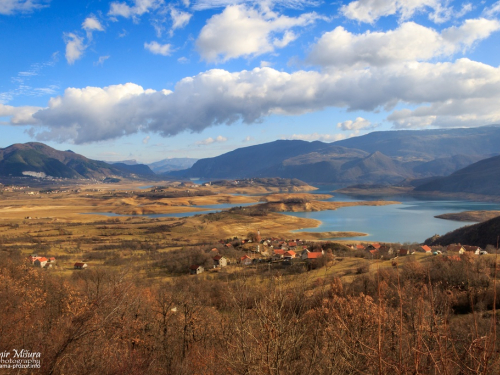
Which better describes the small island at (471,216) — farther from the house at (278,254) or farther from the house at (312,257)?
the house at (312,257)

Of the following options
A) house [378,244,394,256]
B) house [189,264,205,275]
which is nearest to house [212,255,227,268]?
house [189,264,205,275]

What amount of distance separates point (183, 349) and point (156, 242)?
115 feet

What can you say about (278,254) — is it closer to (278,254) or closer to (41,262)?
(278,254)

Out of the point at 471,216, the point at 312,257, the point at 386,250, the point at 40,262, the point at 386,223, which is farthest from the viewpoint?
the point at 471,216

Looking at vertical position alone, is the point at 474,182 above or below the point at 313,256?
above

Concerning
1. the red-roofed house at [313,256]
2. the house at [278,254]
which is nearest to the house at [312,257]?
the red-roofed house at [313,256]

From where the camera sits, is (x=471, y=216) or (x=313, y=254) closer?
(x=313, y=254)

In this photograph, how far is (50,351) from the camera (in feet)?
18.4

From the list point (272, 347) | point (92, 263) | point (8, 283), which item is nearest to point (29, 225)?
point (92, 263)

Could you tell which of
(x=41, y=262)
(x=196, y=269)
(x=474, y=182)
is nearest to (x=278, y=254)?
(x=196, y=269)

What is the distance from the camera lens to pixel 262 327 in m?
3.83

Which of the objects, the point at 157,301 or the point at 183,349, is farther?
the point at 157,301

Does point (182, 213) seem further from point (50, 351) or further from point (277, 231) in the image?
point (50, 351)

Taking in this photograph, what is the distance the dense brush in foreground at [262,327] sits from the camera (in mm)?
3057
